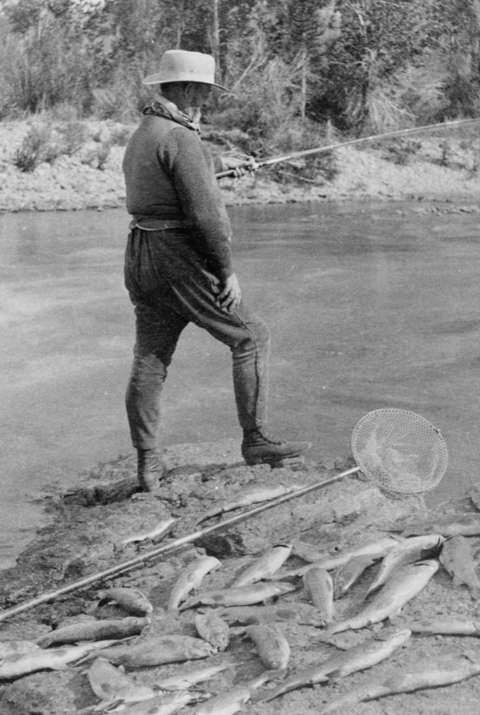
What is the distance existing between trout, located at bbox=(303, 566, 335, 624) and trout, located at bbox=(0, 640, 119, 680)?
34.3 inches

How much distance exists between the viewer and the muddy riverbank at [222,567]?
3.76 m

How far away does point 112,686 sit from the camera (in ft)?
12.1

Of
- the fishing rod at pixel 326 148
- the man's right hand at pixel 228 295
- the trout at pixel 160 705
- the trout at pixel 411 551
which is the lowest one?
the trout at pixel 160 705

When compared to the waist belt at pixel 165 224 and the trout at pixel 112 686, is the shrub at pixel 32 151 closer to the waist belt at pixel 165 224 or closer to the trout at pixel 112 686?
the waist belt at pixel 165 224

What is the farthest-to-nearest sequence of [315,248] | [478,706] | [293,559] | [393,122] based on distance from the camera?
[393,122] < [315,248] < [293,559] < [478,706]

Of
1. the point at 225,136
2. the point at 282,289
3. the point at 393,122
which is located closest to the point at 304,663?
the point at 282,289

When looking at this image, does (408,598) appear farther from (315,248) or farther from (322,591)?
(315,248)

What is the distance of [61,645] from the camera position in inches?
167

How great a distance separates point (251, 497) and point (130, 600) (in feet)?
4.17

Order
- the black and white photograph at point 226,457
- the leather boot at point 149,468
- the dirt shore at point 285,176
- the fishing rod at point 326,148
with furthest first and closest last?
the dirt shore at point 285,176 → the fishing rod at point 326,148 → the leather boot at point 149,468 → the black and white photograph at point 226,457

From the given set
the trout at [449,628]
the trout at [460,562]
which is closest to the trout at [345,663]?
the trout at [449,628]

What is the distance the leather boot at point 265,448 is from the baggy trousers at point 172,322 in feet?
0.22

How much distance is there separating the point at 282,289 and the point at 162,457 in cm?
578

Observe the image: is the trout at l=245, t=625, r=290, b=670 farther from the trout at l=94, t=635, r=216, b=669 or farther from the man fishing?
the man fishing
